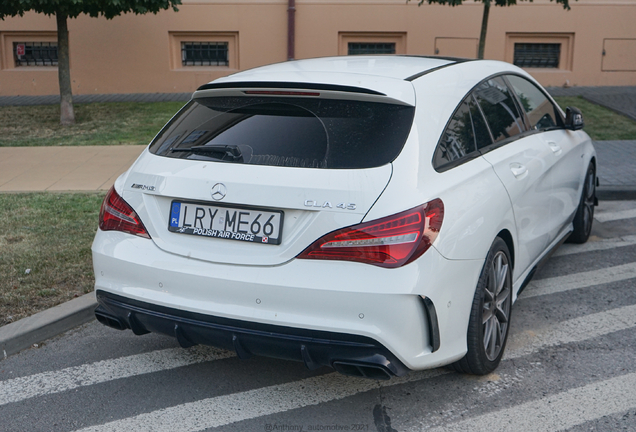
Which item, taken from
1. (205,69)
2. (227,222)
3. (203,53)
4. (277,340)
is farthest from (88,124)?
(277,340)

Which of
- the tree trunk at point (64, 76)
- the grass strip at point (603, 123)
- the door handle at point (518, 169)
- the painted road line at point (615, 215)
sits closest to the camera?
the door handle at point (518, 169)

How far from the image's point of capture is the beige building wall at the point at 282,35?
15.6 metres

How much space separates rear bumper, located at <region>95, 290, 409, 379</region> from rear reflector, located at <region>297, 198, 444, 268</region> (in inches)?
12.7

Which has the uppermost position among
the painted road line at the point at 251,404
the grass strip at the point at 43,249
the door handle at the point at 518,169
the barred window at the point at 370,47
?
the barred window at the point at 370,47

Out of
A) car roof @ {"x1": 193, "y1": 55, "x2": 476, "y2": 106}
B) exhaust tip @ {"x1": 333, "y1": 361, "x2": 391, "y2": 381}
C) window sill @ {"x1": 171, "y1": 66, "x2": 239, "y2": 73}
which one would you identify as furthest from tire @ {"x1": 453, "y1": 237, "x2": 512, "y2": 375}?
window sill @ {"x1": 171, "y1": 66, "x2": 239, "y2": 73}

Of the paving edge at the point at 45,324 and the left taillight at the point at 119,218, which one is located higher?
the left taillight at the point at 119,218

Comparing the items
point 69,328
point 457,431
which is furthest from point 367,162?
point 69,328

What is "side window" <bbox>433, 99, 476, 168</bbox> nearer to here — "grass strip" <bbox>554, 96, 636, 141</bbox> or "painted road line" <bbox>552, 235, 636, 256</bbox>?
"painted road line" <bbox>552, 235, 636, 256</bbox>

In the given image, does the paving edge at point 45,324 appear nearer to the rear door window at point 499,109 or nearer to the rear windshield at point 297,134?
the rear windshield at point 297,134

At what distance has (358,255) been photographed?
2803 mm

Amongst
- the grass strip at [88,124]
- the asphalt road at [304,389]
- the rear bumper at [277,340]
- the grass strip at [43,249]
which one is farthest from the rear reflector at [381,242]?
the grass strip at [88,124]

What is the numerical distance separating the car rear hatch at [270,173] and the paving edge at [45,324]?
4.17ft

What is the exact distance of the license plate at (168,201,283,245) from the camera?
2.92m

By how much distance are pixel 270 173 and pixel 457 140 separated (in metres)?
1.00
